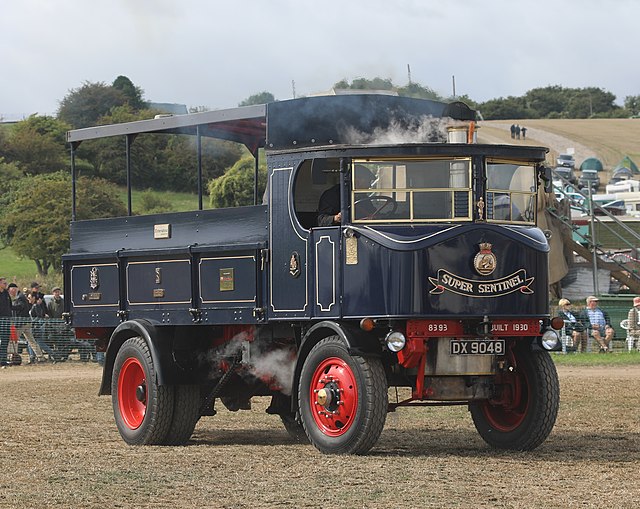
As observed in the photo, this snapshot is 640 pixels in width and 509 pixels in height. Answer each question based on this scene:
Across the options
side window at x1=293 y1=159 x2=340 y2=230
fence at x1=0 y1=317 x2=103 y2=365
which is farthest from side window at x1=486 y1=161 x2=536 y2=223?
fence at x1=0 y1=317 x2=103 y2=365

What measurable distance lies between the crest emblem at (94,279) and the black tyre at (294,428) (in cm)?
257

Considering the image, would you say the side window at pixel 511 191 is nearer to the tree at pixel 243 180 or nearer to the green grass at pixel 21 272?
the tree at pixel 243 180

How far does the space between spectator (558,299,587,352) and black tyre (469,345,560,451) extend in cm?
1644

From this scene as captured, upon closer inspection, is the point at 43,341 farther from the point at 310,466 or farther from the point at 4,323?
the point at 310,466

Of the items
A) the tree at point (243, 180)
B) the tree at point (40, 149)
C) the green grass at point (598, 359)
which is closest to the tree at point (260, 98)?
the tree at point (243, 180)

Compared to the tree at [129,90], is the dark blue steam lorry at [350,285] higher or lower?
lower

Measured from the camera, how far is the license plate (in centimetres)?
1265

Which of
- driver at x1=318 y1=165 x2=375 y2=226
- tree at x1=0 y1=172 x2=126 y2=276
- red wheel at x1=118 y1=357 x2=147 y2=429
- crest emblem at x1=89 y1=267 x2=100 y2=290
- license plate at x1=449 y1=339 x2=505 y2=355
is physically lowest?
red wheel at x1=118 y1=357 x2=147 y2=429

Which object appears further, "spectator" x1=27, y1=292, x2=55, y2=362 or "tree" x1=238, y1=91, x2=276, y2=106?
"spectator" x1=27, y1=292, x2=55, y2=362

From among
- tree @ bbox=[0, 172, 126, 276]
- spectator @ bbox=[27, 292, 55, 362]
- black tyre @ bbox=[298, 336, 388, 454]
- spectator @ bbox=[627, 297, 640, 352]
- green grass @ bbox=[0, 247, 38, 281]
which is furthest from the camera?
green grass @ bbox=[0, 247, 38, 281]

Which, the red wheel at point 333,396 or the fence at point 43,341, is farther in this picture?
the fence at point 43,341

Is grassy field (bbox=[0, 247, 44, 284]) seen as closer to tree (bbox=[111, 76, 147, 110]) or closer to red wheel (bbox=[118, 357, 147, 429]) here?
tree (bbox=[111, 76, 147, 110])

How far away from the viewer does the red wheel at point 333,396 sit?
12547mm

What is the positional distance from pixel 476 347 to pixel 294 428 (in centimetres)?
321
